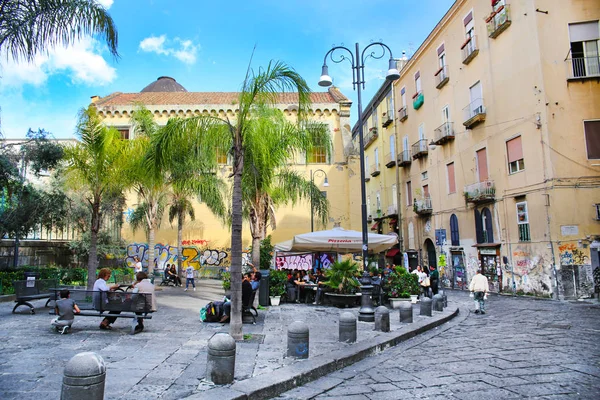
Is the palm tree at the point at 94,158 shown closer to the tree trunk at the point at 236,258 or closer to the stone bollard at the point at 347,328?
the tree trunk at the point at 236,258

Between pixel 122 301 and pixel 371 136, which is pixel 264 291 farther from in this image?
pixel 371 136

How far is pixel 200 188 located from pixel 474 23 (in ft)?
52.5

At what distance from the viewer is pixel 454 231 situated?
23.8 metres

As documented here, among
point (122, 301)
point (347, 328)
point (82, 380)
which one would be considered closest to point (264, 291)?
point (122, 301)

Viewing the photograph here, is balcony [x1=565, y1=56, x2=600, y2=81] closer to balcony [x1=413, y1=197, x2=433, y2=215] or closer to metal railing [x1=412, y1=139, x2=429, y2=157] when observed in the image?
metal railing [x1=412, y1=139, x2=429, y2=157]

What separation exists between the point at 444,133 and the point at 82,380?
23706 millimetres

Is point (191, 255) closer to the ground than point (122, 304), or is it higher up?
higher up

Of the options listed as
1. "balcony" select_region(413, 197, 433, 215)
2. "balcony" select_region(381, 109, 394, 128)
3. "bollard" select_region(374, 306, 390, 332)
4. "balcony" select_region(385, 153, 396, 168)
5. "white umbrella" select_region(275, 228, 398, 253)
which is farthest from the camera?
"balcony" select_region(381, 109, 394, 128)

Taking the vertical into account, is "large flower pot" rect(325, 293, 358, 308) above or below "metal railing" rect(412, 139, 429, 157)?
below

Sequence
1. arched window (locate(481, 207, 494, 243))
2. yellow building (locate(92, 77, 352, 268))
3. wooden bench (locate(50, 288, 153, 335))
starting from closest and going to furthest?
wooden bench (locate(50, 288, 153, 335)), arched window (locate(481, 207, 494, 243)), yellow building (locate(92, 77, 352, 268))

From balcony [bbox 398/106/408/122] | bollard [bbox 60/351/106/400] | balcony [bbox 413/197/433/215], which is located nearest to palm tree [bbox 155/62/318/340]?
bollard [bbox 60/351/106/400]

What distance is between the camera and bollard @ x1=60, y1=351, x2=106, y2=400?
141 inches

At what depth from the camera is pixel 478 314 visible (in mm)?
12594

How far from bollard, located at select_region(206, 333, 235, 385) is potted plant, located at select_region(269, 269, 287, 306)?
7.76 metres
